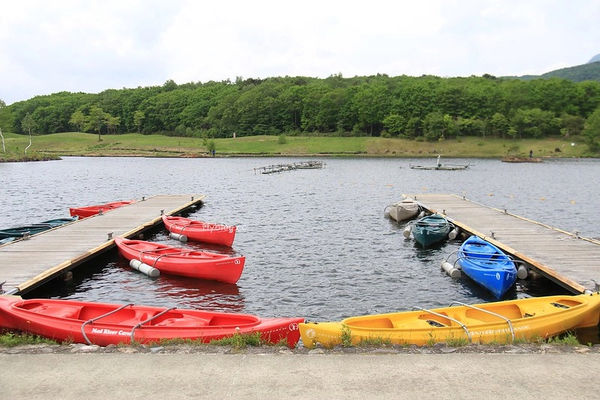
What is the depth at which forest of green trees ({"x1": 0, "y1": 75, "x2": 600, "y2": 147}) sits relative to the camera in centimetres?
13962

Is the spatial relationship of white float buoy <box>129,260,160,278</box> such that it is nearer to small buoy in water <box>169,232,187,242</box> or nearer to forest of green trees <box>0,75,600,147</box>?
small buoy in water <box>169,232,187,242</box>

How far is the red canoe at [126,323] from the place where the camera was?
1163 centimetres

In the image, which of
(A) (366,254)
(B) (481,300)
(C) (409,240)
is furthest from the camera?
(C) (409,240)

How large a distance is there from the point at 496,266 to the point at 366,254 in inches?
314

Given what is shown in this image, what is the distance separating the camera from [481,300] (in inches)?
752

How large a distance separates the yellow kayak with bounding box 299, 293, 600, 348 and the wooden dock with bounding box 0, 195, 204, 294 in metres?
11.6

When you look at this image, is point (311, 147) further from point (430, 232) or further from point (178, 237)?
point (430, 232)

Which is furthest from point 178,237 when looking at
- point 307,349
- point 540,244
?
point 307,349

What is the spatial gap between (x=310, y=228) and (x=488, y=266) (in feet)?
Answer: 51.2

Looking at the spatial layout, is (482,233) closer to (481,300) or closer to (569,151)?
(481,300)

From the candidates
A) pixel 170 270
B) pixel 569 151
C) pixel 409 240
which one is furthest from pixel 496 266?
pixel 569 151

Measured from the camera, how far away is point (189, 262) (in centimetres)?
2133

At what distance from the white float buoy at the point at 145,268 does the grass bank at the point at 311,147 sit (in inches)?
4199

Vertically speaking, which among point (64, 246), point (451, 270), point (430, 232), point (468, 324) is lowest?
point (451, 270)
